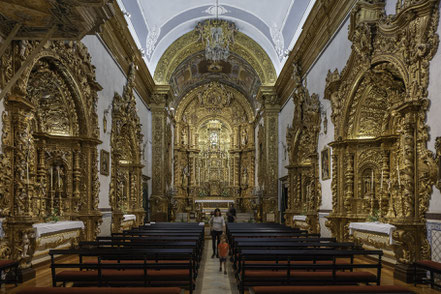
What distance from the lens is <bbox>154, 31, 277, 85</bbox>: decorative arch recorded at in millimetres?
23656

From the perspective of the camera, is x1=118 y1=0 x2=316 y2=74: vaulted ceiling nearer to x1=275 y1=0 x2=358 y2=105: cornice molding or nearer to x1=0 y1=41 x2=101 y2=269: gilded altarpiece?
x1=275 y1=0 x2=358 y2=105: cornice molding

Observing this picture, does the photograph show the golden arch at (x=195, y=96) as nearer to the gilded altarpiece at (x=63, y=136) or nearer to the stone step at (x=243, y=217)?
the stone step at (x=243, y=217)

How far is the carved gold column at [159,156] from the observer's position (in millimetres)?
23719

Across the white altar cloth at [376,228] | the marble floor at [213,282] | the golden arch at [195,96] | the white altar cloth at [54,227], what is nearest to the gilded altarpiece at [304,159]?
the white altar cloth at [376,228]

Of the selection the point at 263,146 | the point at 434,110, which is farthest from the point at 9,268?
the point at 263,146

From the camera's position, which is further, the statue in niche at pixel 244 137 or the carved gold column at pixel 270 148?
the statue in niche at pixel 244 137

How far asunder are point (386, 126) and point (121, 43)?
10.2 metres

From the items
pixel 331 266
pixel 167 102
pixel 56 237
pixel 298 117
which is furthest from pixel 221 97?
pixel 331 266

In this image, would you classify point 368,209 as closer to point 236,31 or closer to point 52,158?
point 52,158

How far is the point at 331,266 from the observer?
6348 mm

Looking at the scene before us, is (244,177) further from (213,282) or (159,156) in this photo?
(213,282)

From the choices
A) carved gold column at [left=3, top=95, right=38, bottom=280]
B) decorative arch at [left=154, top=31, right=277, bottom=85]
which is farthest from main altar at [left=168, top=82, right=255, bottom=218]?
carved gold column at [left=3, top=95, right=38, bottom=280]

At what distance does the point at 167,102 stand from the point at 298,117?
10.0 metres

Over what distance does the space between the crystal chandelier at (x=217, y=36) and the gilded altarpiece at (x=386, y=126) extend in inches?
347
